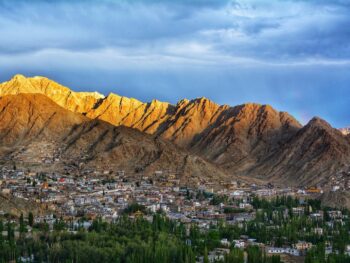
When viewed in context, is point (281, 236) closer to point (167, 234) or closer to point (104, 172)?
point (167, 234)

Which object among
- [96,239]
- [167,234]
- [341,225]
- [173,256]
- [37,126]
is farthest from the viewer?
[37,126]

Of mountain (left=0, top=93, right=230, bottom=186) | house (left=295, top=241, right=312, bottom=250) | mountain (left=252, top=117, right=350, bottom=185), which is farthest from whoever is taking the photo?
mountain (left=252, top=117, right=350, bottom=185)

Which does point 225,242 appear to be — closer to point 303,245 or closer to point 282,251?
point 282,251

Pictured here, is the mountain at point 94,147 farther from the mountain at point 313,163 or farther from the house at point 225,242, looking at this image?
the house at point 225,242

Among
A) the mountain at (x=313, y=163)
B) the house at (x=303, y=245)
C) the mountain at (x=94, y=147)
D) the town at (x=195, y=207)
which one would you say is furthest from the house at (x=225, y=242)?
the mountain at (x=313, y=163)

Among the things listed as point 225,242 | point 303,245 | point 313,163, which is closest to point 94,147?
point 313,163

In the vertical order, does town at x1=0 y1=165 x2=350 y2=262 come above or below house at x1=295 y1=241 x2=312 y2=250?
above

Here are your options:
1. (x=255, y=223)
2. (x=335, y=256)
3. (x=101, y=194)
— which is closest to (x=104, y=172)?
(x=101, y=194)

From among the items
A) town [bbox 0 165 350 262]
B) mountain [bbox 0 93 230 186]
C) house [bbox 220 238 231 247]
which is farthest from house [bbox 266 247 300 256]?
mountain [bbox 0 93 230 186]

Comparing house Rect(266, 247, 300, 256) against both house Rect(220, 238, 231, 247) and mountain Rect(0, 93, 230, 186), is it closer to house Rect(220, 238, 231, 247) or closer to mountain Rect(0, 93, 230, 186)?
house Rect(220, 238, 231, 247)
